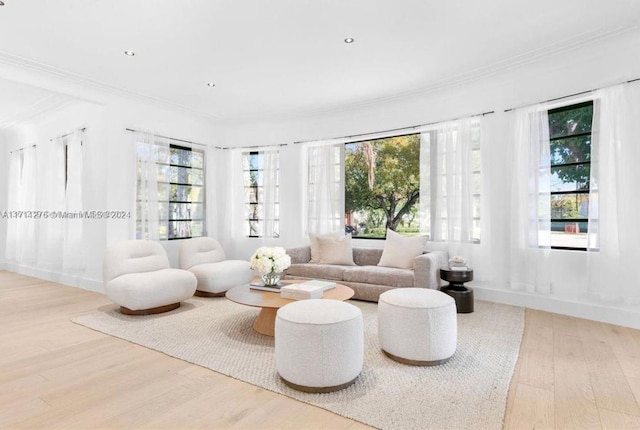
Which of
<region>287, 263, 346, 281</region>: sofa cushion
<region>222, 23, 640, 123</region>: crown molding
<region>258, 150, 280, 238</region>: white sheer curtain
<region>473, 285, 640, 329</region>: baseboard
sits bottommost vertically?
<region>473, 285, 640, 329</region>: baseboard

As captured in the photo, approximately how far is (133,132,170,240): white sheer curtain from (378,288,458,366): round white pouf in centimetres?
402

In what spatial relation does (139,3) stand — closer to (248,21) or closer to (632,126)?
(248,21)

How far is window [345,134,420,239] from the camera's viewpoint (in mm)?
5531

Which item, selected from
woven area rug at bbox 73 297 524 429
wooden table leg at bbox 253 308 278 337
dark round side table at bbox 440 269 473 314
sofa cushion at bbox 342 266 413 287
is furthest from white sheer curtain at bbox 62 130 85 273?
dark round side table at bbox 440 269 473 314

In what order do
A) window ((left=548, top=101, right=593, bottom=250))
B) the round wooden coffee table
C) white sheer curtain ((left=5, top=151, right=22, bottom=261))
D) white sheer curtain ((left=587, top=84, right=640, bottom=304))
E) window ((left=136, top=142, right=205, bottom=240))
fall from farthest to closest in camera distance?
white sheer curtain ((left=5, top=151, right=22, bottom=261)), window ((left=136, top=142, right=205, bottom=240)), window ((left=548, top=101, right=593, bottom=250)), white sheer curtain ((left=587, top=84, right=640, bottom=304)), the round wooden coffee table

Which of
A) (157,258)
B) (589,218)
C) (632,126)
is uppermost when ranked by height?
(632,126)

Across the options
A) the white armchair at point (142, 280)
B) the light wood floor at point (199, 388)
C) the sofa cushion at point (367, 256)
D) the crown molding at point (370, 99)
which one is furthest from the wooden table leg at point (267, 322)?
the crown molding at point (370, 99)

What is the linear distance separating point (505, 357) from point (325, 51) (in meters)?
3.30

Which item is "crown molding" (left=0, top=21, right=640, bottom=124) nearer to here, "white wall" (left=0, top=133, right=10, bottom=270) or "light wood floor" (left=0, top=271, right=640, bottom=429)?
"light wood floor" (left=0, top=271, right=640, bottom=429)

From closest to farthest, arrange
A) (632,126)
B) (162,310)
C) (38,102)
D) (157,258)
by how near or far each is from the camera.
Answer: (632,126) < (162,310) < (157,258) < (38,102)

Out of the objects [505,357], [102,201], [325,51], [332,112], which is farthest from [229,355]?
[332,112]

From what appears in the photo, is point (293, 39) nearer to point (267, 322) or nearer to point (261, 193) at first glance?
point (267, 322)

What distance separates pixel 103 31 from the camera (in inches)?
131

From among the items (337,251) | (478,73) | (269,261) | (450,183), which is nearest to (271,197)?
(337,251)
